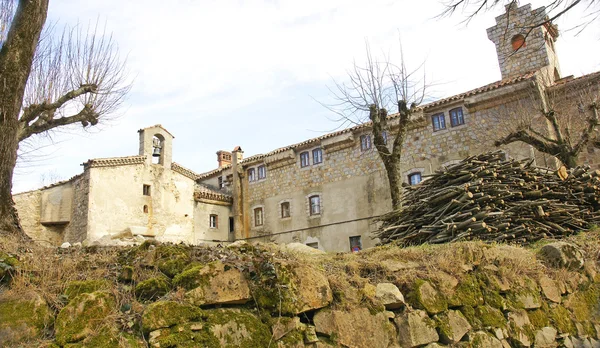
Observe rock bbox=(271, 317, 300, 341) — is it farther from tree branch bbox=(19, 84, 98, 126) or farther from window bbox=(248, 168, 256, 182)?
window bbox=(248, 168, 256, 182)

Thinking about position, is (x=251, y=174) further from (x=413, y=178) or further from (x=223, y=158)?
(x=413, y=178)

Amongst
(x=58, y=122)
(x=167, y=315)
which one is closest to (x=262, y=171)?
(x=58, y=122)

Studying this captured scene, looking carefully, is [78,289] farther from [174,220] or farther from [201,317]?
[174,220]

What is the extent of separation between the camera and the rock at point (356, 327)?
13.0 ft

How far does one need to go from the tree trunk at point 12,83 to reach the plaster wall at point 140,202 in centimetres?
1738

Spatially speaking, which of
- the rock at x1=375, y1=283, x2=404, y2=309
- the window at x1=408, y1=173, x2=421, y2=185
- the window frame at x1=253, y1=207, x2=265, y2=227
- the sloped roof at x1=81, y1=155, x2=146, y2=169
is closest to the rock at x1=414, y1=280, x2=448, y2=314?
the rock at x1=375, y1=283, x2=404, y2=309

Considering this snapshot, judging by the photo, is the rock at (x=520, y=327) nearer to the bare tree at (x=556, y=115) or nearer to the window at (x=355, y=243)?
the bare tree at (x=556, y=115)

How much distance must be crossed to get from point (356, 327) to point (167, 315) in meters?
1.75

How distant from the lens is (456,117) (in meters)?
21.0

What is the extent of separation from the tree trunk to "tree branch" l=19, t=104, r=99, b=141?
445 centimetres

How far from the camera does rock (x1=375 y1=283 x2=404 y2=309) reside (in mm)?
4469

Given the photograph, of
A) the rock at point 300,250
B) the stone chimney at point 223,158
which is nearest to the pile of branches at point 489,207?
the rock at point 300,250

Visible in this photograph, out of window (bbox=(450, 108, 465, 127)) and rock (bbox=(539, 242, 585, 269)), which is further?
window (bbox=(450, 108, 465, 127))

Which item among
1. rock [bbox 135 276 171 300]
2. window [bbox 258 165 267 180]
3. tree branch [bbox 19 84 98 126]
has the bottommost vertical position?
rock [bbox 135 276 171 300]
